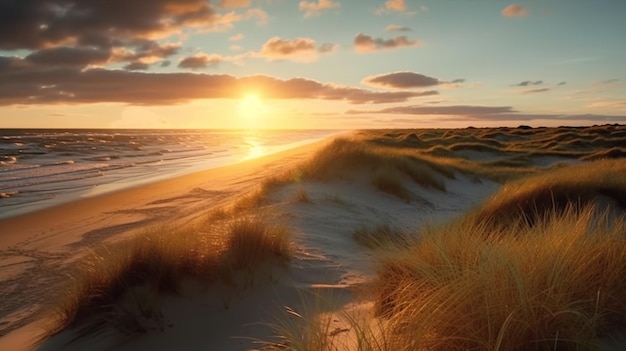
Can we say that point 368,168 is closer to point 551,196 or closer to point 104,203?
point 551,196

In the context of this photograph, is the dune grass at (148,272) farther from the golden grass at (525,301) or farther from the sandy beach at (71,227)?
the golden grass at (525,301)

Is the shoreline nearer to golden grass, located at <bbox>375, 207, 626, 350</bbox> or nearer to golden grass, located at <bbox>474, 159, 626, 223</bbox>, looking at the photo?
golden grass, located at <bbox>375, 207, 626, 350</bbox>

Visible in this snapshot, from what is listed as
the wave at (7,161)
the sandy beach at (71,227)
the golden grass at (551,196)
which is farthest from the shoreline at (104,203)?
the wave at (7,161)

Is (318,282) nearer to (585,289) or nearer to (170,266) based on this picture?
(170,266)

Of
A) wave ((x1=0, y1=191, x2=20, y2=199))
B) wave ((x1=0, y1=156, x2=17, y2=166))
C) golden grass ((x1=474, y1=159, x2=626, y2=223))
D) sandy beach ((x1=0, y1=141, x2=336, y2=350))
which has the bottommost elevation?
sandy beach ((x1=0, y1=141, x2=336, y2=350))

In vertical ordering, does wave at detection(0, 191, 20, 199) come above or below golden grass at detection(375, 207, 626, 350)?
below

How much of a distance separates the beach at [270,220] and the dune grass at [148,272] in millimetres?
126

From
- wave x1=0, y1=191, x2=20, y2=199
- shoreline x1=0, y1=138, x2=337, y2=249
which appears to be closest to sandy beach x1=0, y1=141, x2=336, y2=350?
shoreline x1=0, y1=138, x2=337, y2=249

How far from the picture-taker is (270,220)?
7859mm

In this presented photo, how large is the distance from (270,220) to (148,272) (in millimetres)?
3540

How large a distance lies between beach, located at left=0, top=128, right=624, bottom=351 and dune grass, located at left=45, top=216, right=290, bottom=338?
0.13 metres

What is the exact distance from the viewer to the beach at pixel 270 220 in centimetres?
400

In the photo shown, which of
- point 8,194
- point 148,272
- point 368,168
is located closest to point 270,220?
point 148,272

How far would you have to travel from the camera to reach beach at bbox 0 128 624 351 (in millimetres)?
4004
